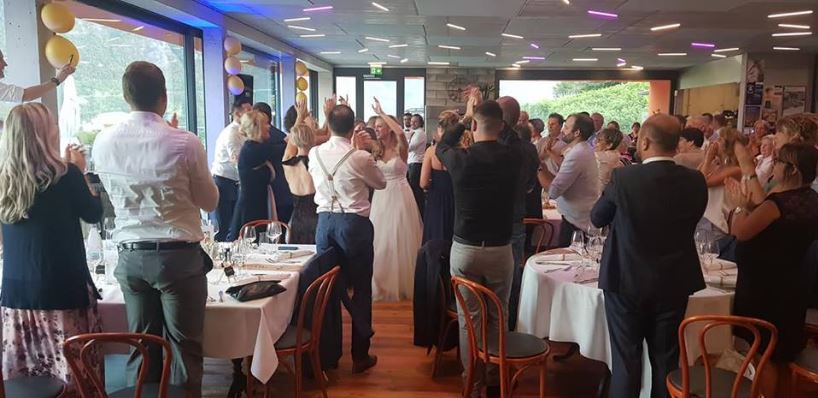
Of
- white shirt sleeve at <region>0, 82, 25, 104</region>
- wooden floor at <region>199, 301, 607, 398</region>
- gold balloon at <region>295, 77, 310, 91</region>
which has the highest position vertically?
gold balloon at <region>295, 77, 310, 91</region>

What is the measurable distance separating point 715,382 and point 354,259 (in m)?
2.06

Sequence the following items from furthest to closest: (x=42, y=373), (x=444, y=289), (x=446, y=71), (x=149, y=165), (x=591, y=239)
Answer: (x=446, y=71) < (x=444, y=289) < (x=591, y=239) < (x=42, y=373) < (x=149, y=165)

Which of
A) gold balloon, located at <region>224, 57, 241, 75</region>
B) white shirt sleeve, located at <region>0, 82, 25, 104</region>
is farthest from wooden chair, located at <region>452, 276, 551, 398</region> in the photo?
gold balloon, located at <region>224, 57, 241, 75</region>

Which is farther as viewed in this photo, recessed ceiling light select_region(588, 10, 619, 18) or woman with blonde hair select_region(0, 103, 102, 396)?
recessed ceiling light select_region(588, 10, 619, 18)

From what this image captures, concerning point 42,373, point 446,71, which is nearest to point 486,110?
point 42,373

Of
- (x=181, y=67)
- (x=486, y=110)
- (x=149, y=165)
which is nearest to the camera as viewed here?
(x=149, y=165)

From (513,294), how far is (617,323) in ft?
4.89

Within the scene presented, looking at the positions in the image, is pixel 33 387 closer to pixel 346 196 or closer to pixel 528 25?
pixel 346 196

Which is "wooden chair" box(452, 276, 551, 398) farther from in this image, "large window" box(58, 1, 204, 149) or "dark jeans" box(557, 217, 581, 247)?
"large window" box(58, 1, 204, 149)

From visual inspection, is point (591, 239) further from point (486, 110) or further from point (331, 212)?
point (331, 212)

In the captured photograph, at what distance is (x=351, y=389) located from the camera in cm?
367

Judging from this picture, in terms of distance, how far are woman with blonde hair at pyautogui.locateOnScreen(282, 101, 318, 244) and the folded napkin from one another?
3.03 meters

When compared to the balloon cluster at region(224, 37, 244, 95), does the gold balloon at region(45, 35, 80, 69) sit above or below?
below

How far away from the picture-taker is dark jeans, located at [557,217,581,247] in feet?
16.0
